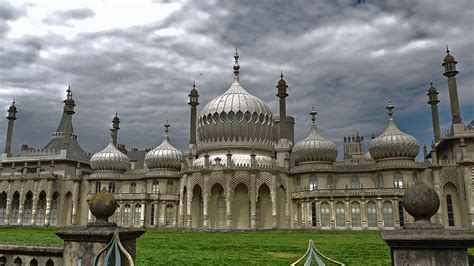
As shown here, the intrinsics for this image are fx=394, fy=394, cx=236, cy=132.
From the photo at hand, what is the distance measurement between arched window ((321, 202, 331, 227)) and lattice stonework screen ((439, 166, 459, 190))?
10930 millimetres

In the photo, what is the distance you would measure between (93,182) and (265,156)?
22.3m

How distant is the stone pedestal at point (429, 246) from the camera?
17.6 ft

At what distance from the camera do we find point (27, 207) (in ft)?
174

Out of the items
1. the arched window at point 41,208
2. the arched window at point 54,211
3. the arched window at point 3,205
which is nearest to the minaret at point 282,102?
the arched window at point 54,211

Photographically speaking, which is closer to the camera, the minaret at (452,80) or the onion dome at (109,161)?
the minaret at (452,80)

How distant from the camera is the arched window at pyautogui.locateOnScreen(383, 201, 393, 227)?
37094 millimetres

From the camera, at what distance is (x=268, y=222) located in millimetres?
41219

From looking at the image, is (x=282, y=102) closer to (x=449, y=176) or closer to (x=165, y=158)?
(x=165, y=158)

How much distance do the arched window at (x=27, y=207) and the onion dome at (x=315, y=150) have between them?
35.7 metres

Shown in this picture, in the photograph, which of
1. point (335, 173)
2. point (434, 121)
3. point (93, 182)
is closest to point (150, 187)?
point (93, 182)

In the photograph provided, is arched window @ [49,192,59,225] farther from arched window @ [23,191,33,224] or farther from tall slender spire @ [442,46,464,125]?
tall slender spire @ [442,46,464,125]

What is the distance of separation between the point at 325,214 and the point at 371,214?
170 inches

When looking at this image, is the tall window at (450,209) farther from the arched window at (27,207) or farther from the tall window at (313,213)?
the arched window at (27,207)

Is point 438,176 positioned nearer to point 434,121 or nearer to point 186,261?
Result: point 434,121
